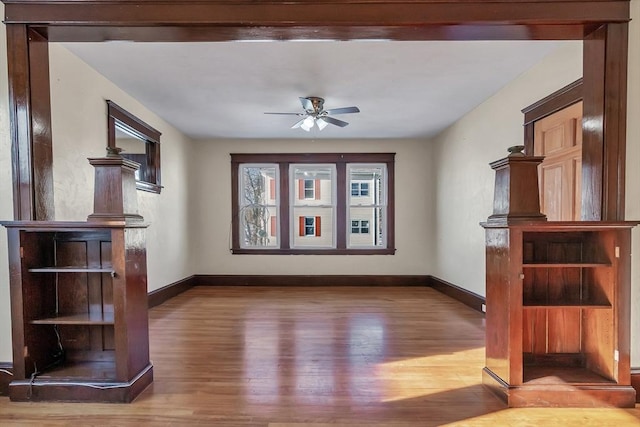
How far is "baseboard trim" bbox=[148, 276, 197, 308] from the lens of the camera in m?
4.56

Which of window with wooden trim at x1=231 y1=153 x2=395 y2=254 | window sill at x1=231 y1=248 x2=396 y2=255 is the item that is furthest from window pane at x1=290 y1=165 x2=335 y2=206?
window sill at x1=231 y1=248 x2=396 y2=255

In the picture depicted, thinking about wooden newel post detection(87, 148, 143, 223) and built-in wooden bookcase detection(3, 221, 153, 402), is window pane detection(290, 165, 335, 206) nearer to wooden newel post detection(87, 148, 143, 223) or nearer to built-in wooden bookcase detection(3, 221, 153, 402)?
built-in wooden bookcase detection(3, 221, 153, 402)

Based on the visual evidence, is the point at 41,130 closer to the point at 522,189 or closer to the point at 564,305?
the point at 522,189

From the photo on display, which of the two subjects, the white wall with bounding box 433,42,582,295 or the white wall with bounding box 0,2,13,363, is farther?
the white wall with bounding box 433,42,582,295

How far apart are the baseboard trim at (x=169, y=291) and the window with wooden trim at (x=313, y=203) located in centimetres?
90

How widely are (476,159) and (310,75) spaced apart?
7.73 feet

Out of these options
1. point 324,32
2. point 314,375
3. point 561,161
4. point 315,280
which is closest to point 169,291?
point 315,280

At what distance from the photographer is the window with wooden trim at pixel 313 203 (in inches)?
241

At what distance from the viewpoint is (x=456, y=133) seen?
16.4ft

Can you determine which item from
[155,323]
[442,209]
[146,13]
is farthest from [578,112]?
[155,323]

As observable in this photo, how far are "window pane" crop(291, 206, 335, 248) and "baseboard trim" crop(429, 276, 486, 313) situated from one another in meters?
1.89

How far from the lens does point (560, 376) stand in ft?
7.38

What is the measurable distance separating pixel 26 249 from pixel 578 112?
13.6 feet

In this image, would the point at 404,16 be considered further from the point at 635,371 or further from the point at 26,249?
the point at 26,249
